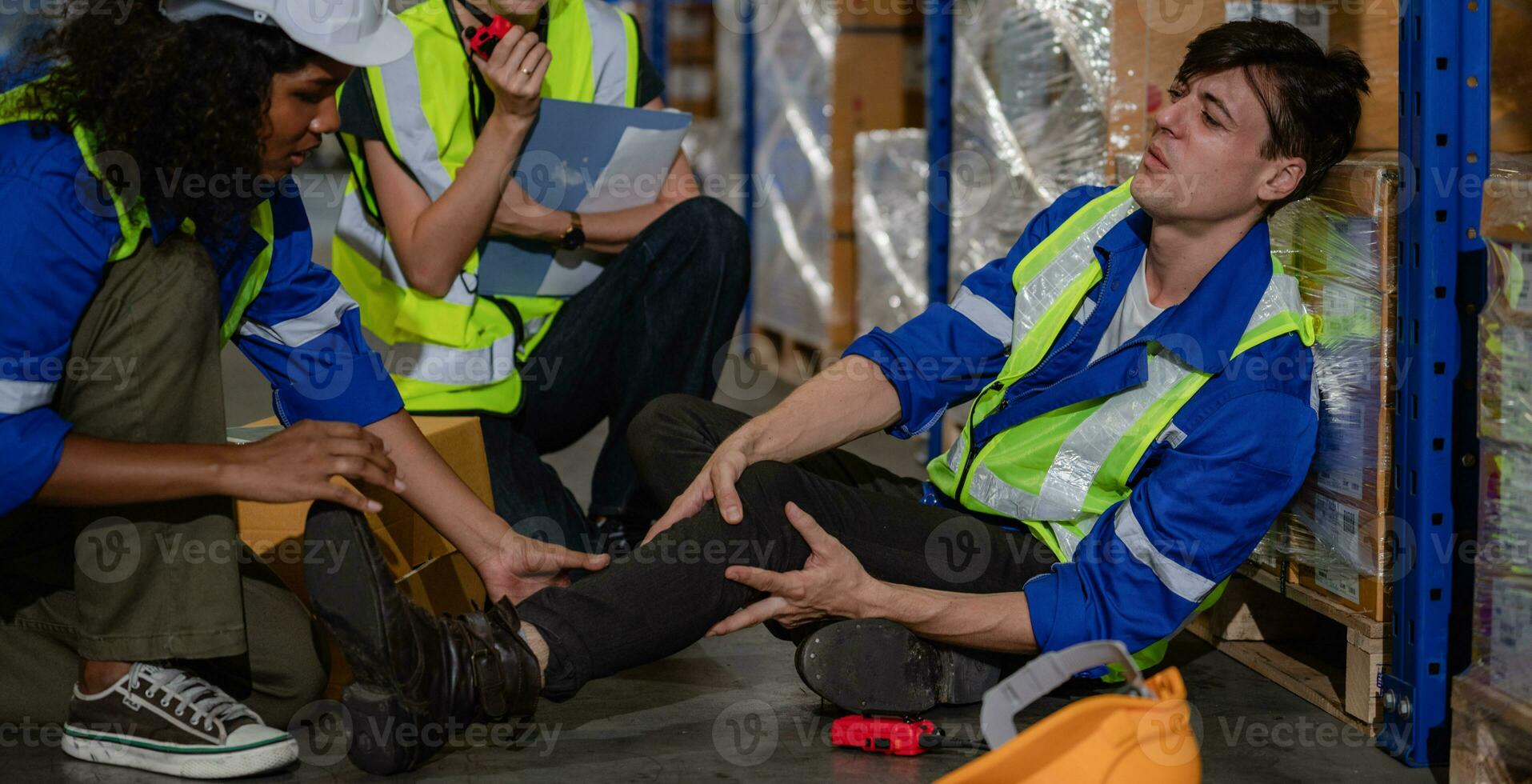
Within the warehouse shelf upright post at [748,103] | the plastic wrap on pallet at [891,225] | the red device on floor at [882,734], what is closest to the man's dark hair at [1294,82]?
the red device on floor at [882,734]

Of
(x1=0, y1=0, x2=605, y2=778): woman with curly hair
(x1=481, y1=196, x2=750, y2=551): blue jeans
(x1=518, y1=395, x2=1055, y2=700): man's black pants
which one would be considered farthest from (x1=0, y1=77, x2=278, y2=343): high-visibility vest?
(x1=481, y1=196, x2=750, y2=551): blue jeans

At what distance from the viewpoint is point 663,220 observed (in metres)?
3.10

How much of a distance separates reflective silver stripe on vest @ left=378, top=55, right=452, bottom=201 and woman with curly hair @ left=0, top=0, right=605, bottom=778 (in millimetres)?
627

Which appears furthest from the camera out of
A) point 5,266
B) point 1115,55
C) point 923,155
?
point 923,155

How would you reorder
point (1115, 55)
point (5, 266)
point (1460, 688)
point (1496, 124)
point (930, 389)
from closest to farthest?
point (5, 266) < point (1460, 688) < point (930, 389) < point (1496, 124) < point (1115, 55)

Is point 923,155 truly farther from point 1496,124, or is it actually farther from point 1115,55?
point 1496,124

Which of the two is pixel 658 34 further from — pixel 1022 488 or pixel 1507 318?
pixel 1507 318

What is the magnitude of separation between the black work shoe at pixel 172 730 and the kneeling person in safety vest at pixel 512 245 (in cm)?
86

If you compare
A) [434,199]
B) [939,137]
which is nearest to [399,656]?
[434,199]

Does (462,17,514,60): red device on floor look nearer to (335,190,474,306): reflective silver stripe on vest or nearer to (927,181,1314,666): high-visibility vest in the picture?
(335,190,474,306): reflective silver stripe on vest

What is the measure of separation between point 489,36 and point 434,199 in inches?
13.9

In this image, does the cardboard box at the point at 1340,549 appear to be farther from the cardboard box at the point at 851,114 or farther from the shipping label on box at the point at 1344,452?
the cardboard box at the point at 851,114

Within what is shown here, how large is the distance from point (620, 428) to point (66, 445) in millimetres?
1399

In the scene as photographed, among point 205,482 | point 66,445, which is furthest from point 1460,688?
point 66,445
